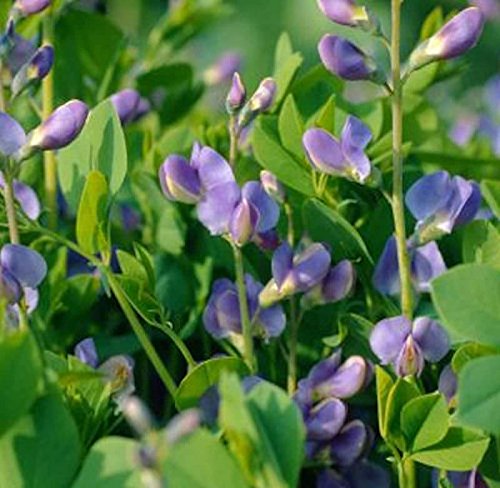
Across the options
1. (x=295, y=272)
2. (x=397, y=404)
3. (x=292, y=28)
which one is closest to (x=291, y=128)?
(x=295, y=272)

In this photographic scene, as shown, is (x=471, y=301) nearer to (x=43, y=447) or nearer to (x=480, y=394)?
(x=480, y=394)

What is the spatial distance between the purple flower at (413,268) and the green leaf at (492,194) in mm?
68

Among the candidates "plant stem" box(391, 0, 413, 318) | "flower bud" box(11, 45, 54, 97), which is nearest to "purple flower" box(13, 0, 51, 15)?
"flower bud" box(11, 45, 54, 97)

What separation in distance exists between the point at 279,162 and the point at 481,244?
0.15m

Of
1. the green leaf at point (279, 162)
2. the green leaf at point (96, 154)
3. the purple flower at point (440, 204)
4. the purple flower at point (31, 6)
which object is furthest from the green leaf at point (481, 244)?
the purple flower at point (31, 6)

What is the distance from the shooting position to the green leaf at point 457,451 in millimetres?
801


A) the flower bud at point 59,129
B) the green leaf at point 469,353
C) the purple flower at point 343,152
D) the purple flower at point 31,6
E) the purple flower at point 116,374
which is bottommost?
the green leaf at point 469,353

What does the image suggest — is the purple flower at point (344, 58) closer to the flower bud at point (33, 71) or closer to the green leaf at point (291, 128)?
the green leaf at point (291, 128)

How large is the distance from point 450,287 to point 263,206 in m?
0.17

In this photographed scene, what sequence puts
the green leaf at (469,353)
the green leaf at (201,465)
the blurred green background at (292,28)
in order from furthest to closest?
the blurred green background at (292,28), the green leaf at (469,353), the green leaf at (201,465)

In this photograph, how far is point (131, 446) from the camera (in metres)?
0.66

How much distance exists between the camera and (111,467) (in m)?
0.68

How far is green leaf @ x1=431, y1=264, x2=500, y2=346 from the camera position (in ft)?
2.45

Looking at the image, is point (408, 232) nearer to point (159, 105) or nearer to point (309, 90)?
point (309, 90)
